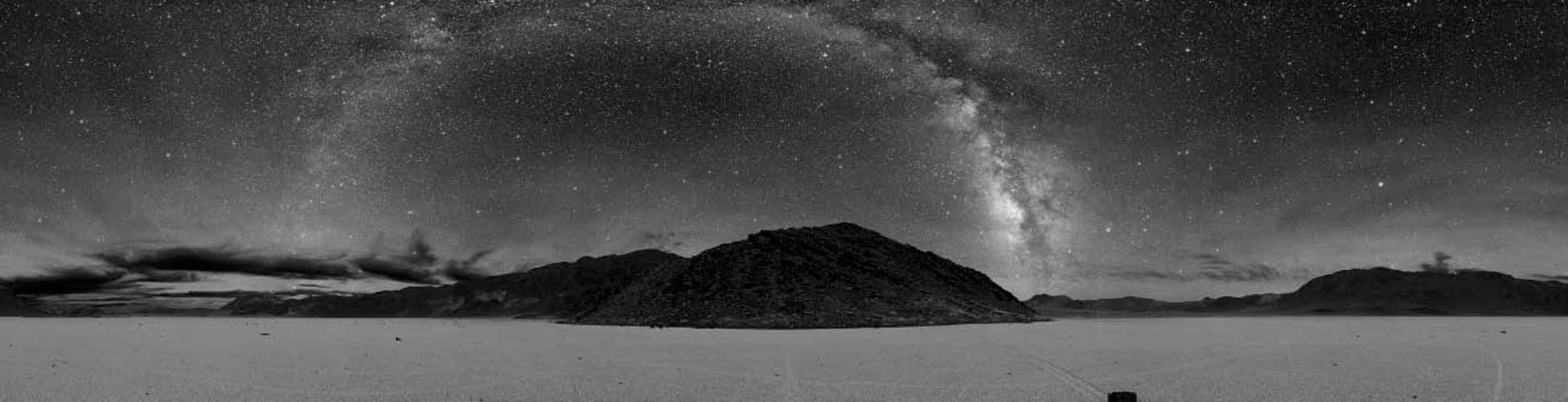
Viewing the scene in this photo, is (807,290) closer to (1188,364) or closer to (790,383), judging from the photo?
(1188,364)

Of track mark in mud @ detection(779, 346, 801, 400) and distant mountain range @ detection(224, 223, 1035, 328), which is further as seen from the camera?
distant mountain range @ detection(224, 223, 1035, 328)

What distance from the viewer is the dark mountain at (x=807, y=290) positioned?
261 feet

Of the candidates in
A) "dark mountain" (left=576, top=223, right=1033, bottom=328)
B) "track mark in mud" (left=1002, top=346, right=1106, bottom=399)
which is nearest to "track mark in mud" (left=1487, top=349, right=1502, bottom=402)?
"track mark in mud" (left=1002, top=346, right=1106, bottom=399)

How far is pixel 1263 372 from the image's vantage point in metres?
18.4

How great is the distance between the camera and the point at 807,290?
3516 inches

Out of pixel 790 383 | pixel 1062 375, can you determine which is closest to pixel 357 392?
pixel 790 383

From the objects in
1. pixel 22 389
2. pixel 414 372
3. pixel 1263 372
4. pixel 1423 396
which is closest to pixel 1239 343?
pixel 1263 372

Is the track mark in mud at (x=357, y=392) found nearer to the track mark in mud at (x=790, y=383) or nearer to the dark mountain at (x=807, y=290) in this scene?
the track mark in mud at (x=790, y=383)

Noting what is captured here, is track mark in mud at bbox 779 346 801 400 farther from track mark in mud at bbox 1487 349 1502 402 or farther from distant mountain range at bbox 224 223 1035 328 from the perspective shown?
distant mountain range at bbox 224 223 1035 328

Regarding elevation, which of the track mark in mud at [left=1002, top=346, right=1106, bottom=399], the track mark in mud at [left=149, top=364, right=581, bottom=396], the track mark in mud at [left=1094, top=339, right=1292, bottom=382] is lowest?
the track mark in mud at [left=149, top=364, right=581, bottom=396]

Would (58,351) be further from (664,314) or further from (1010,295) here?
(1010,295)

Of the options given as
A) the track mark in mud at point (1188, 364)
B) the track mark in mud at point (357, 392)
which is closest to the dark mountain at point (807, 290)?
the track mark in mud at point (1188, 364)

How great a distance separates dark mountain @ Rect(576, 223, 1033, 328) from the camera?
79.5m

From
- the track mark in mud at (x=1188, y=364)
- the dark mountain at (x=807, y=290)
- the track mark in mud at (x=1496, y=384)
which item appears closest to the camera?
the track mark in mud at (x=1496, y=384)
